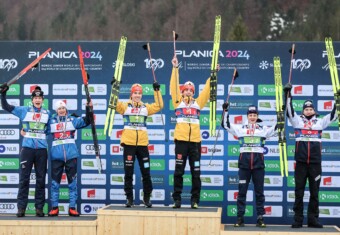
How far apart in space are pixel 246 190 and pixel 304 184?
727 millimetres

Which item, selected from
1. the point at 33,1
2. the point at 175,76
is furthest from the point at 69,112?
the point at 33,1

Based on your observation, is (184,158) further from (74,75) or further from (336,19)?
(336,19)

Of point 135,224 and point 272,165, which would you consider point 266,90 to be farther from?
point 135,224

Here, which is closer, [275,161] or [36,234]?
[36,234]

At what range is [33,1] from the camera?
53.1 meters

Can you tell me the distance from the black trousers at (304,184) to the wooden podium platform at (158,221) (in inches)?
40.8

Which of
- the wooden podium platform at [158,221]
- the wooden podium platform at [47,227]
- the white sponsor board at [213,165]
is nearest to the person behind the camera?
the wooden podium platform at [158,221]

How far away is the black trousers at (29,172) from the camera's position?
929 cm

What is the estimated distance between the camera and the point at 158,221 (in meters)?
8.80

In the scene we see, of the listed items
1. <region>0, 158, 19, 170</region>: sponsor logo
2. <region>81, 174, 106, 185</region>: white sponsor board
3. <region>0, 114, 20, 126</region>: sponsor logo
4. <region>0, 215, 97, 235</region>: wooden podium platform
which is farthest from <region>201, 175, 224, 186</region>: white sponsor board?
<region>0, 114, 20, 126</region>: sponsor logo

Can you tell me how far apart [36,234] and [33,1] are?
46.1 metres

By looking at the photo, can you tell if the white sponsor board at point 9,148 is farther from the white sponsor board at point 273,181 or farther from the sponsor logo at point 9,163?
the white sponsor board at point 273,181

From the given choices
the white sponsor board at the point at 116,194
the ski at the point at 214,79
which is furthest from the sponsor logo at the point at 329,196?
the white sponsor board at the point at 116,194

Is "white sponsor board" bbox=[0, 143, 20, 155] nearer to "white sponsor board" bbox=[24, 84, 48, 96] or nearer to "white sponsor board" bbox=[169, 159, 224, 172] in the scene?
"white sponsor board" bbox=[24, 84, 48, 96]
